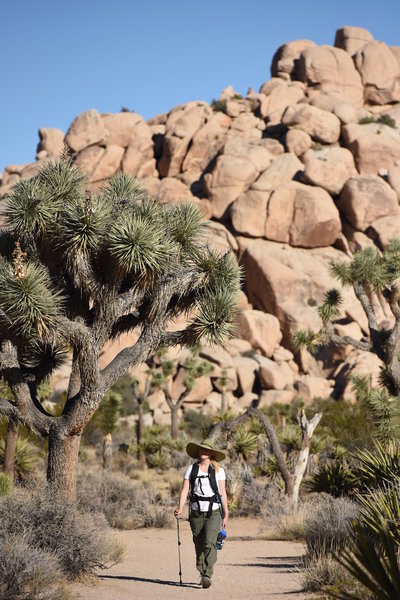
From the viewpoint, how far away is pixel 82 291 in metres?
10.3

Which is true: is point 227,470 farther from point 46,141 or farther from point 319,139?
point 46,141

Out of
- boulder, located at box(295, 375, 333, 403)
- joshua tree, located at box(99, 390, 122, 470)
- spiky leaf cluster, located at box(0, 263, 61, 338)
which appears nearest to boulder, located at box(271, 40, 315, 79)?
boulder, located at box(295, 375, 333, 403)

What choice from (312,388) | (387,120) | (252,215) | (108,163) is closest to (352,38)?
(387,120)

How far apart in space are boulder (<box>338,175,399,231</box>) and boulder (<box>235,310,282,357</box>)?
8.69 meters

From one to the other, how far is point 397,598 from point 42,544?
14.9 ft

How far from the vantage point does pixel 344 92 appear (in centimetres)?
5191

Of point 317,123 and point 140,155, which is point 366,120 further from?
point 140,155

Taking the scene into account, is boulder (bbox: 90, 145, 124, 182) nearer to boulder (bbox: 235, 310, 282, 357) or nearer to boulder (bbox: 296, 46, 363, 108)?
boulder (bbox: 235, 310, 282, 357)

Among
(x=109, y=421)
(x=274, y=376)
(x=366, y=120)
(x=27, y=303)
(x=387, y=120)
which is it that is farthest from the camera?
(x=387, y=120)

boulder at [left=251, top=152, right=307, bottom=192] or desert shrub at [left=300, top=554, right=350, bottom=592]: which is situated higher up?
Answer: boulder at [left=251, top=152, right=307, bottom=192]

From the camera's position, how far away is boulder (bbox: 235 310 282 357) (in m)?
39.2

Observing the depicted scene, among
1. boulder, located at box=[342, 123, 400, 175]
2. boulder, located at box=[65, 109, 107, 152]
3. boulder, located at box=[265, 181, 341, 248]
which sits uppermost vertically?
boulder, located at box=[65, 109, 107, 152]

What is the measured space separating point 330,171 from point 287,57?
18.5 meters

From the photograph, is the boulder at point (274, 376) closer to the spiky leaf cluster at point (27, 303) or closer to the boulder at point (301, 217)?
the boulder at point (301, 217)
